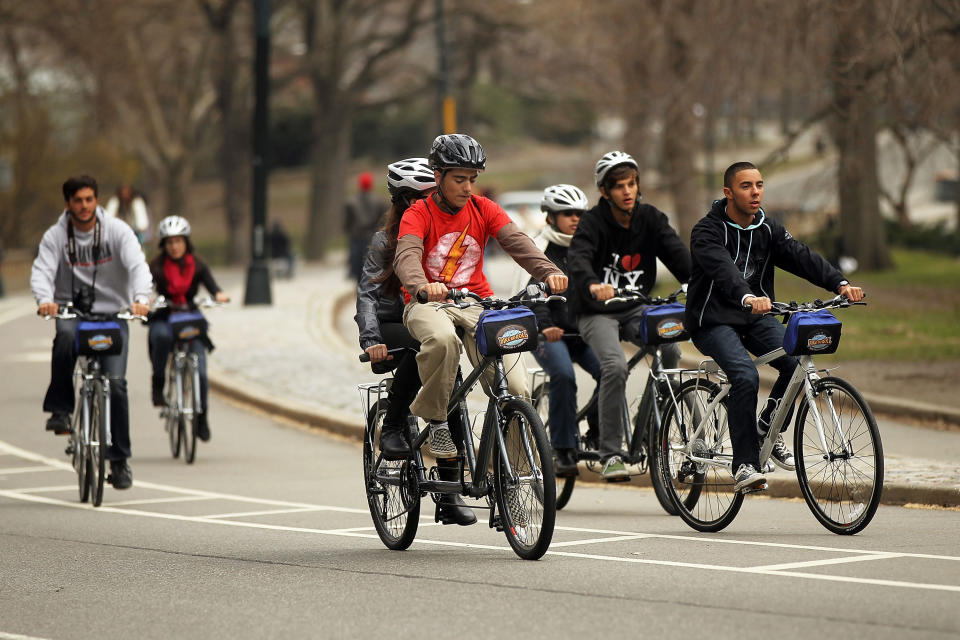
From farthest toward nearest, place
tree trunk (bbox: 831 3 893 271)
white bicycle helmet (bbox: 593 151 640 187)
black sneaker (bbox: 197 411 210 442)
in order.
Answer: tree trunk (bbox: 831 3 893 271)
black sneaker (bbox: 197 411 210 442)
white bicycle helmet (bbox: 593 151 640 187)

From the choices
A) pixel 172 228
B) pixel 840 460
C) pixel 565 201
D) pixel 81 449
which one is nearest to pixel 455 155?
pixel 840 460

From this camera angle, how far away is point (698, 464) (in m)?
8.28

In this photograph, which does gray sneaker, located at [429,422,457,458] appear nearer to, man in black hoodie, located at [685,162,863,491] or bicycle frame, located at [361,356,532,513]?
bicycle frame, located at [361,356,532,513]

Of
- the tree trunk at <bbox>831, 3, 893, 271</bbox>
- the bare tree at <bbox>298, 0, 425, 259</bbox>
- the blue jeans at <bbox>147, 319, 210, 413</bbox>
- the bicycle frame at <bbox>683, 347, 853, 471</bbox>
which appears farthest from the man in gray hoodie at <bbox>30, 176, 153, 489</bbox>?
the bare tree at <bbox>298, 0, 425, 259</bbox>

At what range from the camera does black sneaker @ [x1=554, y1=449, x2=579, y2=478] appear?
30.5ft

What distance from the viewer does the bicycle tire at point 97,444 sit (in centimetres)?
998

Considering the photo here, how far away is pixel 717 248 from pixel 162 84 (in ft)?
133

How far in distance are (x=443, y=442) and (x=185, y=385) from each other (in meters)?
5.73

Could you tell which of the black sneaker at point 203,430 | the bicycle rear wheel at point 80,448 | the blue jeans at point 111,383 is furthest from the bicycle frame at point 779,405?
the black sneaker at point 203,430

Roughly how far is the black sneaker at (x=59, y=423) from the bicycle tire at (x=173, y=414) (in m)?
2.08

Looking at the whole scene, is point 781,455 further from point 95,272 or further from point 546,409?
point 95,272

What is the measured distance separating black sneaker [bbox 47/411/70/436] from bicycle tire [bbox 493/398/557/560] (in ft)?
14.8

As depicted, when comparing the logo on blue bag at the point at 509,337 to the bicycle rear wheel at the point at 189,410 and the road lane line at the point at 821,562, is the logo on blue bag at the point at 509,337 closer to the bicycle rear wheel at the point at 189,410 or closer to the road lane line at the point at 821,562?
the road lane line at the point at 821,562

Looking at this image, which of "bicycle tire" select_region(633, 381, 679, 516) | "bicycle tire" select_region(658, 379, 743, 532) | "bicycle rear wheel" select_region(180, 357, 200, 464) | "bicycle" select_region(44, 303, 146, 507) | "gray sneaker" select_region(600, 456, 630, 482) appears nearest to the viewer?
"bicycle tire" select_region(658, 379, 743, 532)
